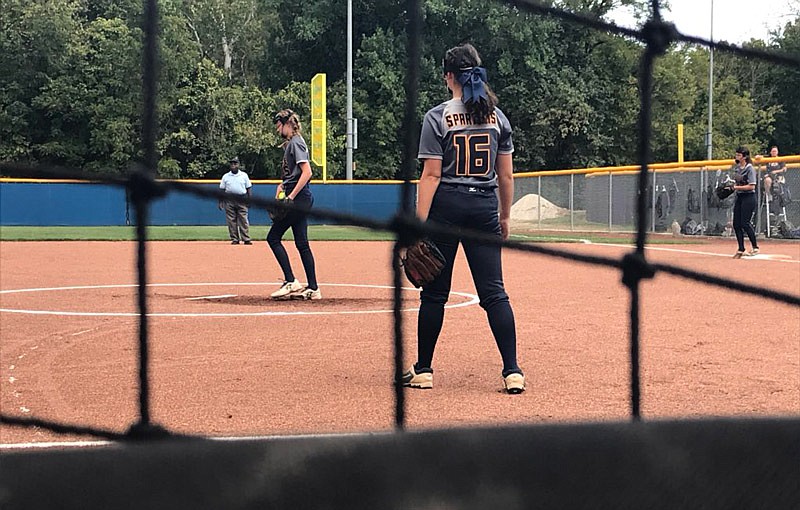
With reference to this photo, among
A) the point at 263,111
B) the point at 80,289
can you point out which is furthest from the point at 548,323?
the point at 263,111

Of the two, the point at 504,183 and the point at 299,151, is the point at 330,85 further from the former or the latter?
the point at 504,183

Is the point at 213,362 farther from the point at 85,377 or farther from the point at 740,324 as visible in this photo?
the point at 740,324

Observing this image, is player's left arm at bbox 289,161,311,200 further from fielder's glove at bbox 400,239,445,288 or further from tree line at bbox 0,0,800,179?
tree line at bbox 0,0,800,179

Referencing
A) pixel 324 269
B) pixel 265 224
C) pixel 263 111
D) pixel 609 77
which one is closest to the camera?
pixel 324 269

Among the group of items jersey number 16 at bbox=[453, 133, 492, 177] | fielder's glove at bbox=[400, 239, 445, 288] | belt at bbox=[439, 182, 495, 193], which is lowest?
fielder's glove at bbox=[400, 239, 445, 288]

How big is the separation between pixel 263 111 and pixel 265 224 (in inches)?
195

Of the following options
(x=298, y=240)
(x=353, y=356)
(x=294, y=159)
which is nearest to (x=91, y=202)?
(x=294, y=159)

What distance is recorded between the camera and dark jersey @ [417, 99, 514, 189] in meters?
3.40

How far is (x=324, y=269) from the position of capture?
9.82m

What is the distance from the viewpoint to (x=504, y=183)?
141 inches

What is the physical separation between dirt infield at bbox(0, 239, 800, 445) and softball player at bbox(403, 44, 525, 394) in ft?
1.02

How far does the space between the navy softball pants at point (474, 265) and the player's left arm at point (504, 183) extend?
0.28ft

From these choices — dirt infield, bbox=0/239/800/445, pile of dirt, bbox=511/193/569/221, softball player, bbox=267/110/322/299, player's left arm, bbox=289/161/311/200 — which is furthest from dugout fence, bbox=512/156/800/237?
player's left arm, bbox=289/161/311/200

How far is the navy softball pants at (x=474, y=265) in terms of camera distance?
136 inches
